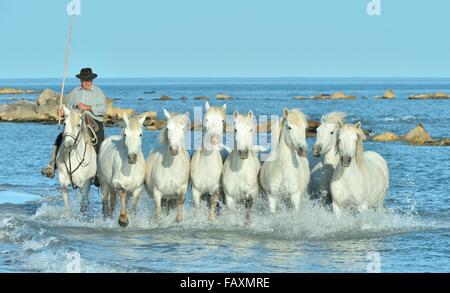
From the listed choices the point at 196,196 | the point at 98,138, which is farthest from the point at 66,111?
the point at 196,196

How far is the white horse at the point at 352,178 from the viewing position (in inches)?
543

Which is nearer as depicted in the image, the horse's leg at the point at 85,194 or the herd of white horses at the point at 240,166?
the herd of white horses at the point at 240,166

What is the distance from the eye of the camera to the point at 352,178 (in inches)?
559

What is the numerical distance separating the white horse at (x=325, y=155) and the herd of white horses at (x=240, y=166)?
2cm

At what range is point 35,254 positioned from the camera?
42.6ft

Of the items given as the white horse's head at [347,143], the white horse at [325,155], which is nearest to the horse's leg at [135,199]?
the white horse at [325,155]

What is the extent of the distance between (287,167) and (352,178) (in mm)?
1016

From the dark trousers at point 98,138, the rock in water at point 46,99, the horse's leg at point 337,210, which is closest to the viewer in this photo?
the horse's leg at point 337,210

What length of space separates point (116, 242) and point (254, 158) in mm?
2619

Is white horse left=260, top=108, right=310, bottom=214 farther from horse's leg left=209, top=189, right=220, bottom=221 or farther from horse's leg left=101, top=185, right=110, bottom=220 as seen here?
horse's leg left=101, top=185, right=110, bottom=220

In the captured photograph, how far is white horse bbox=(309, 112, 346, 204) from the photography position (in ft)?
48.1

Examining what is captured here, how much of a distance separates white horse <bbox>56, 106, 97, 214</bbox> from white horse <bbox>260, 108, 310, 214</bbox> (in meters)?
3.18
